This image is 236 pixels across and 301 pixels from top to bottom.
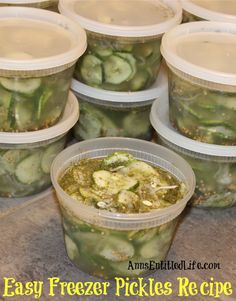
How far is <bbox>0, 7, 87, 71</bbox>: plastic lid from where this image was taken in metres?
1.27

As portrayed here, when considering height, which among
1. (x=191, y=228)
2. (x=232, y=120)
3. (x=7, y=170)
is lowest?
(x=191, y=228)

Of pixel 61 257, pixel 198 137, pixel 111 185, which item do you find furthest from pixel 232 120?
pixel 61 257

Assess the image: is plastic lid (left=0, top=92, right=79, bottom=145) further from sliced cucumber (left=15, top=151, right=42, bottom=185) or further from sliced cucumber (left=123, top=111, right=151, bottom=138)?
sliced cucumber (left=123, top=111, right=151, bottom=138)

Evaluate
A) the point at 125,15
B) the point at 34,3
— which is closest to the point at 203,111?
the point at 125,15

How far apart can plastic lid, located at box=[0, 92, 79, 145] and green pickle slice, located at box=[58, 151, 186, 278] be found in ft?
0.41

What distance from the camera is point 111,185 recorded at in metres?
1.22

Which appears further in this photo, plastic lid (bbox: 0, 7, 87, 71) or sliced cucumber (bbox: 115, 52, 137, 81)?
sliced cucumber (bbox: 115, 52, 137, 81)

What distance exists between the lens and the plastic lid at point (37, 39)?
1269mm

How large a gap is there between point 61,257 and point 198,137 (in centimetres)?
42

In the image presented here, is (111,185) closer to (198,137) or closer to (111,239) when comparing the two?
(111,239)

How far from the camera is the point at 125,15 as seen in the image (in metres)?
1.57

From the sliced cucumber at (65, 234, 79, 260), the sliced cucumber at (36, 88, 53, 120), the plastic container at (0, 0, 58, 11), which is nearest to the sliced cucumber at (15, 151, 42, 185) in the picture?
the sliced cucumber at (36, 88, 53, 120)

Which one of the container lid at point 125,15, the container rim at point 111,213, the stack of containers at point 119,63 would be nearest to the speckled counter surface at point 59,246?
the container rim at point 111,213

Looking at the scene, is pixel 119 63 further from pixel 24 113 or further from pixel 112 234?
pixel 112 234
